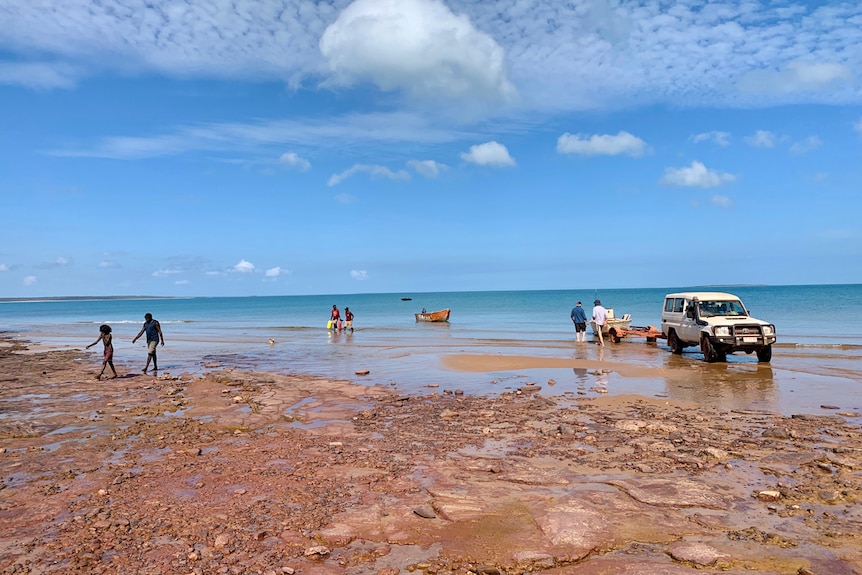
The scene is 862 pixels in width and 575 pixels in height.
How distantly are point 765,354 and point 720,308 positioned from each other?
2023 mm

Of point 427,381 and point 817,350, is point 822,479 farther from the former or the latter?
point 817,350

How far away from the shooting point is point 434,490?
6.33 m

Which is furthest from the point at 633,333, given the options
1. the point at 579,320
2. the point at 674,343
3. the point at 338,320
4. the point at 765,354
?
the point at 338,320

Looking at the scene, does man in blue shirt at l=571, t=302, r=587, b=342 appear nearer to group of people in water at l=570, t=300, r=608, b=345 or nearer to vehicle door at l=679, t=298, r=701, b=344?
group of people in water at l=570, t=300, r=608, b=345

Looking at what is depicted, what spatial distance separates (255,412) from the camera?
11086 millimetres

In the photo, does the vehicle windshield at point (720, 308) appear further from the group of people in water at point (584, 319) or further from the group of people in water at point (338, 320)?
the group of people in water at point (338, 320)

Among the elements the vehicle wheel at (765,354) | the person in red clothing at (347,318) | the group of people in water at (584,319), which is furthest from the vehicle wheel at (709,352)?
the person in red clothing at (347,318)

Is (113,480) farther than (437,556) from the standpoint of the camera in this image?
Yes

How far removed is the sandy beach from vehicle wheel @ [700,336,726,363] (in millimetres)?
6642

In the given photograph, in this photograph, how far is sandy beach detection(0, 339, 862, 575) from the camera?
474 centimetres

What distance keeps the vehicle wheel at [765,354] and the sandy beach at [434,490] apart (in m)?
6.81

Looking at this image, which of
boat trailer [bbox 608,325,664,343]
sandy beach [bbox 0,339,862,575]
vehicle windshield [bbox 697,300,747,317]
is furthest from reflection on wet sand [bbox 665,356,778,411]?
boat trailer [bbox 608,325,664,343]

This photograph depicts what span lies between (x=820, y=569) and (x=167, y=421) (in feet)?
32.4

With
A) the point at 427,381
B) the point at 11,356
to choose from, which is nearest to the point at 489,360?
the point at 427,381
